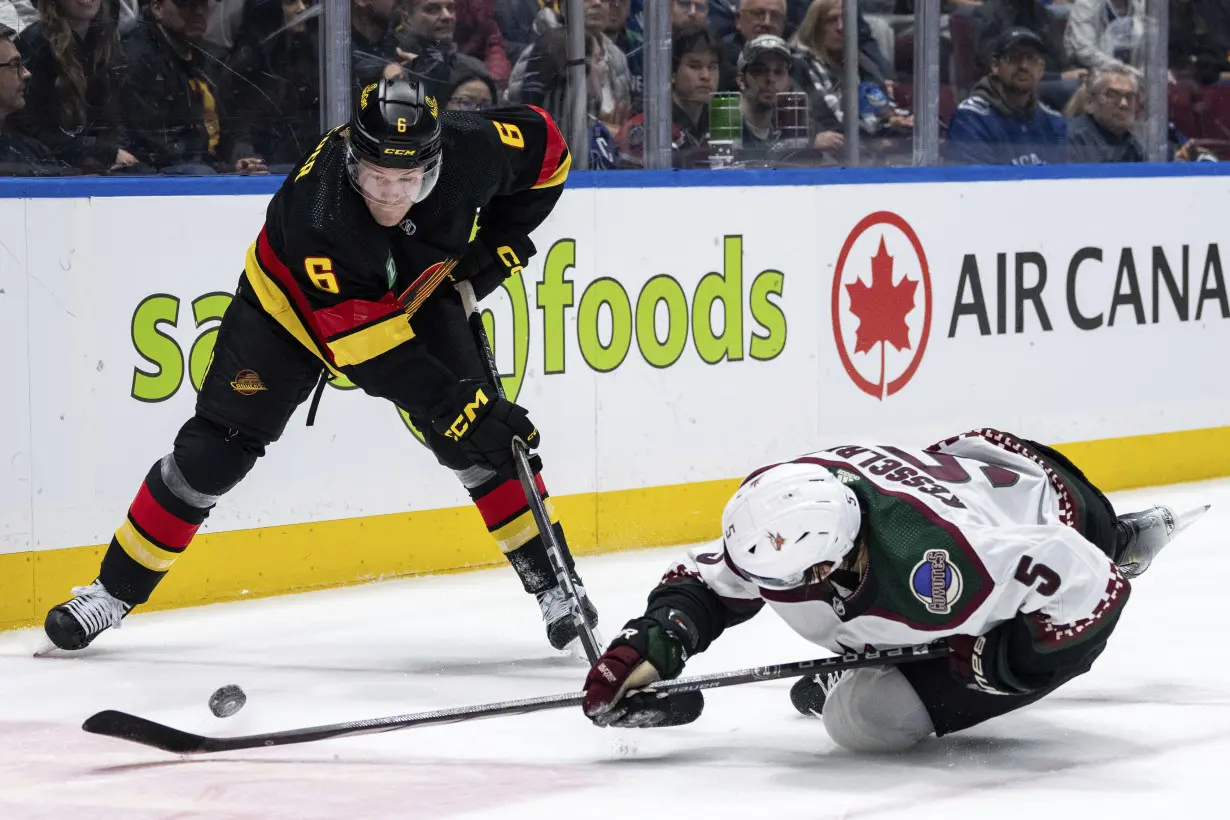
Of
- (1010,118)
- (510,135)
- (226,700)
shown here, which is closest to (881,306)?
(1010,118)

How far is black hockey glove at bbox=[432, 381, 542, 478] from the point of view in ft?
11.0

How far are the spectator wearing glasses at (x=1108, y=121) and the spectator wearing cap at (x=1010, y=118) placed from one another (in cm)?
8

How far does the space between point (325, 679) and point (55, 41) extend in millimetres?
1501

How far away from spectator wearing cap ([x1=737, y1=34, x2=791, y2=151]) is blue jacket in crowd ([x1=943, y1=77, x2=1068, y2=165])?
612 mm

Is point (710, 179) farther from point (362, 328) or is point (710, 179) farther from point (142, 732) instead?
point (142, 732)

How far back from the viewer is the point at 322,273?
3352mm

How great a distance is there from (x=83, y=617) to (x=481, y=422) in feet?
3.21

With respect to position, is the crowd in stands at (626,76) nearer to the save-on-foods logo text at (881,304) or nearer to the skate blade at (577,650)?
the save-on-foods logo text at (881,304)

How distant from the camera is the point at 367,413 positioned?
4.54m

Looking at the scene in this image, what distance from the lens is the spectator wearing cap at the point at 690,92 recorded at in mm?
5211

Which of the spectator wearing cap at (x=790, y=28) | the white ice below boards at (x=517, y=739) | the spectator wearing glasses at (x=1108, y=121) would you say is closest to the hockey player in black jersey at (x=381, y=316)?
the white ice below boards at (x=517, y=739)

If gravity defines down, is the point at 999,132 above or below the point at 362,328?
above

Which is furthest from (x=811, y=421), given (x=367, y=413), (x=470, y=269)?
(x=470, y=269)

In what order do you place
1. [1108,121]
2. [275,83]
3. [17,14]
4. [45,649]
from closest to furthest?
[45,649] < [17,14] < [275,83] < [1108,121]
